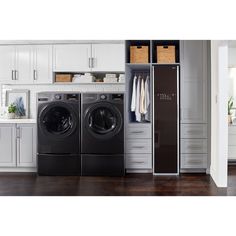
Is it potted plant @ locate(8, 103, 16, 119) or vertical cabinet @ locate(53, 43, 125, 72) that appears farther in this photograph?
potted plant @ locate(8, 103, 16, 119)

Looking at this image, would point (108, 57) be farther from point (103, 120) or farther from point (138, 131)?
point (138, 131)

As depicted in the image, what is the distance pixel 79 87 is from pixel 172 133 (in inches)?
70.3

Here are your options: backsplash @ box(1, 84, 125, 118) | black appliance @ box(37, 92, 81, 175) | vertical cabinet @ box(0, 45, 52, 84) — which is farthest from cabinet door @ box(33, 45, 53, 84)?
black appliance @ box(37, 92, 81, 175)

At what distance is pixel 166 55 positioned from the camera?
5.42m

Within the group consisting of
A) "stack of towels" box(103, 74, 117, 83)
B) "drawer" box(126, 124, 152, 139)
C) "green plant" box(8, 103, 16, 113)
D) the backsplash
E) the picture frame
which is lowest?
"drawer" box(126, 124, 152, 139)

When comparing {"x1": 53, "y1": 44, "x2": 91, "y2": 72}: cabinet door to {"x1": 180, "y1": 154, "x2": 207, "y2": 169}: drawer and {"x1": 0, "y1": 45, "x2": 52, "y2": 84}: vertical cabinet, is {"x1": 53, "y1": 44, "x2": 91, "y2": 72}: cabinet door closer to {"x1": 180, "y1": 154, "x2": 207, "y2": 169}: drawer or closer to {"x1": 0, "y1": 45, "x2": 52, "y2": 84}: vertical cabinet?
{"x1": 0, "y1": 45, "x2": 52, "y2": 84}: vertical cabinet

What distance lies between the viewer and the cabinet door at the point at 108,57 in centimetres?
571

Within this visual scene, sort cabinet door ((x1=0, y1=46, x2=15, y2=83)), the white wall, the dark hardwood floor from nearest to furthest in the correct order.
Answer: the dark hardwood floor < the white wall < cabinet door ((x1=0, y1=46, x2=15, y2=83))

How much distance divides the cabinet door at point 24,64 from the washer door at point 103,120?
132 cm

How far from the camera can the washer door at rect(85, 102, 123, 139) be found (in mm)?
5219

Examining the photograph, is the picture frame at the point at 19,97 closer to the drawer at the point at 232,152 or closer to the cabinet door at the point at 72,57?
the cabinet door at the point at 72,57

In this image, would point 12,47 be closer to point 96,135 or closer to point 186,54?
point 96,135

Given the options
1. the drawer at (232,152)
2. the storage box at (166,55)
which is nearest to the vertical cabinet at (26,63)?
the storage box at (166,55)

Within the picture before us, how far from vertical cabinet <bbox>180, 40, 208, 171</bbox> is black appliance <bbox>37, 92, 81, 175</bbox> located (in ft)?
5.29
